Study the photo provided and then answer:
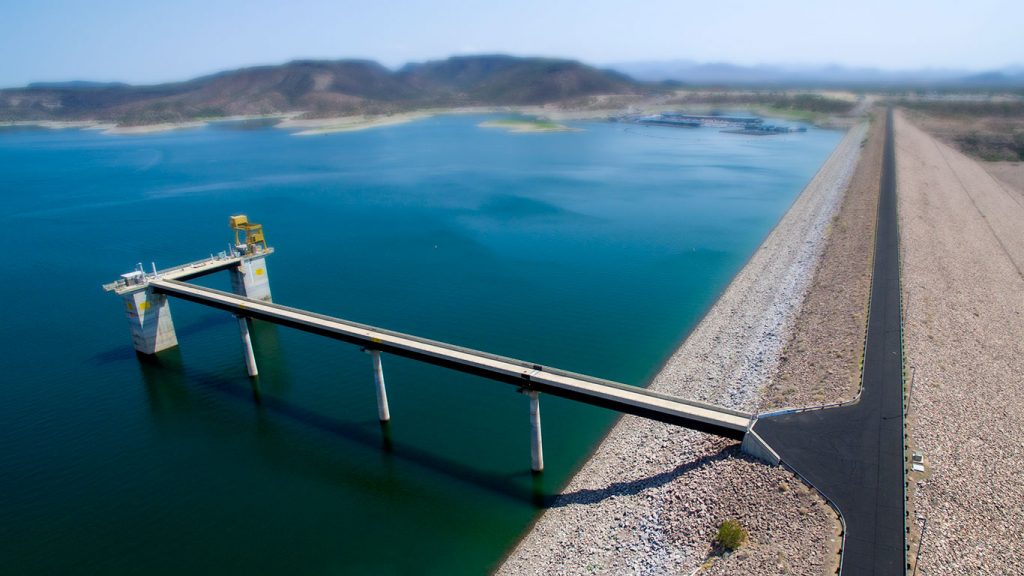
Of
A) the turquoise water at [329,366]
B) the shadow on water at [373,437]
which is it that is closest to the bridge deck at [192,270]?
the turquoise water at [329,366]

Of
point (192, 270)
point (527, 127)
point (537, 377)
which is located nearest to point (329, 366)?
point (192, 270)

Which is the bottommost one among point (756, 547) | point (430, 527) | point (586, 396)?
point (430, 527)

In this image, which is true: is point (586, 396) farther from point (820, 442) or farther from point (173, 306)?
point (173, 306)

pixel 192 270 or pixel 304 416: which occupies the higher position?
pixel 192 270

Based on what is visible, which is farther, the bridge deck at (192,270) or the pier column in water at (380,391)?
the bridge deck at (192,270)

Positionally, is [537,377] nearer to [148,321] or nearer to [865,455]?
[865,455]

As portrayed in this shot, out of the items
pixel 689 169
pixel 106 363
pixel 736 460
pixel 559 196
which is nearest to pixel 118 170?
pixel 559 196

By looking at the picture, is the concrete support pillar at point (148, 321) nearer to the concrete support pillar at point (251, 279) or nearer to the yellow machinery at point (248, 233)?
the concrete support pillar at point (251, 279)
